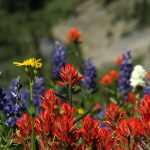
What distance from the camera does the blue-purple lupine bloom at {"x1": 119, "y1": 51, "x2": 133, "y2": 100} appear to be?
→ 26.2ft

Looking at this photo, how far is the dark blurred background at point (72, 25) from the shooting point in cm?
4219

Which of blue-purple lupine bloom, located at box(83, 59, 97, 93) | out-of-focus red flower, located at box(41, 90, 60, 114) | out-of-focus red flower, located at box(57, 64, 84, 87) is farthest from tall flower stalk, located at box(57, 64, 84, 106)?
blue-purple lupine bloom, located at box(83, 59, 97, 93)

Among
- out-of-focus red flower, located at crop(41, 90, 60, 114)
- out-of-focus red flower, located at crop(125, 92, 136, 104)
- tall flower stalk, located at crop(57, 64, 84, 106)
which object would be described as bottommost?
out-of-focus red flower, located at crop(41, 90, 60, 114)

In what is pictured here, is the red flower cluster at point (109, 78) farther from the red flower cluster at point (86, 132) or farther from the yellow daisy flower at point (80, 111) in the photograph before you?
the red flower cluster at point (86, 132)

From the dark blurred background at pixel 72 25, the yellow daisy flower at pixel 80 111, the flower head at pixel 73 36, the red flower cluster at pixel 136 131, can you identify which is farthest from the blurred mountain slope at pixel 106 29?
the red flower cluster at pixel 136 131

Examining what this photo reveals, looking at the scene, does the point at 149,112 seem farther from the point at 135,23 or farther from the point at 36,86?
the point at 135,23

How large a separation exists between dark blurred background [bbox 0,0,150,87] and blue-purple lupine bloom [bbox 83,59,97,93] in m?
24.5

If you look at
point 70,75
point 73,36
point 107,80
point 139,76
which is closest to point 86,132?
point 70,75

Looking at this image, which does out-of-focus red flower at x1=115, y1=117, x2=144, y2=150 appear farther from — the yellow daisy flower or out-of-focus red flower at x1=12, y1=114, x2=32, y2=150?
the yellow daisy flower

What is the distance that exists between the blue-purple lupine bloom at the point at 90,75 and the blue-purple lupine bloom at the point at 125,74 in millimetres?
525

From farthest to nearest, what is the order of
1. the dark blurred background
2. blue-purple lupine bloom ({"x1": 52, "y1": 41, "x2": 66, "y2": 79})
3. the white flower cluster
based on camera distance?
the dark blurred background, blue-purple lupine bloom ({"x1": 52, "y1": 41, "x2": 66, "y2": 79}), the white flower cluster

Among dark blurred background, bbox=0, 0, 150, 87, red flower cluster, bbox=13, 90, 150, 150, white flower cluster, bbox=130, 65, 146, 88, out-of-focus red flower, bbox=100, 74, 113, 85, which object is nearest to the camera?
red flower cluster, bbox=13, 90, 150, 150

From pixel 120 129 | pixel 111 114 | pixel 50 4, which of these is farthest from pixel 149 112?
pixel 50 4

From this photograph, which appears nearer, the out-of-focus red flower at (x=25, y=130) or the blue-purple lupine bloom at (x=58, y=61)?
the out-of-focus red flower at (x=25, y=130)
